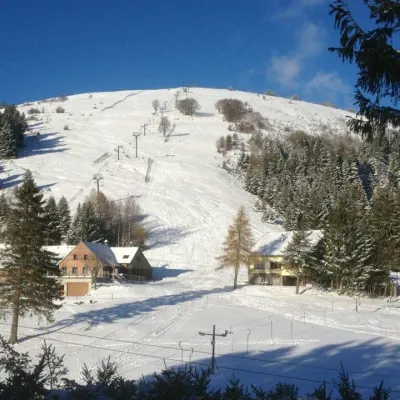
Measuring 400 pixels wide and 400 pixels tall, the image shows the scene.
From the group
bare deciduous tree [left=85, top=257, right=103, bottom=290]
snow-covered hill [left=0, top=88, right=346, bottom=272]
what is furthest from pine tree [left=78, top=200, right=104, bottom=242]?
bare deciduous tree [left=85, top=257, right=103, bottom=290]

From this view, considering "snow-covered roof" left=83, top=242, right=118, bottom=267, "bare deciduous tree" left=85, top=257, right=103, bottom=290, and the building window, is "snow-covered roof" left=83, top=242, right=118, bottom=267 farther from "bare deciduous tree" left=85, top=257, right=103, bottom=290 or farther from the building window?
the building window

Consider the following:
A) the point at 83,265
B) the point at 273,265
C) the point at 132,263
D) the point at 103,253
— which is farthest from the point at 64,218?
the point at 273,265

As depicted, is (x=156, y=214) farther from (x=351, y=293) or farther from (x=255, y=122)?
(x=255, y=122)

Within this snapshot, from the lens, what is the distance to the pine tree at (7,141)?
10350 centimetres

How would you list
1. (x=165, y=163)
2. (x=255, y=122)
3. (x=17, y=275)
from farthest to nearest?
(x=255, y=122) < (x=165, y=163) < (x=17, y=275)

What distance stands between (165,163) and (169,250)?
43942 mm

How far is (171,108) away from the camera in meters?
185

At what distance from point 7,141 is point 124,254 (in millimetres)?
58239

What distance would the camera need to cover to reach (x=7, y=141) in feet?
342

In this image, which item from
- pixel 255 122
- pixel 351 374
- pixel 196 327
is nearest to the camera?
pixel 351 374

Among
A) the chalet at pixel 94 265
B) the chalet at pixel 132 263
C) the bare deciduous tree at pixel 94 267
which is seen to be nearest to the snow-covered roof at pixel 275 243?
the chalet at pixel 132 263

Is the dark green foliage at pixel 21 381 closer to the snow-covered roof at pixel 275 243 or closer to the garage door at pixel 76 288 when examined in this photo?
the garage door at pixel 76 288

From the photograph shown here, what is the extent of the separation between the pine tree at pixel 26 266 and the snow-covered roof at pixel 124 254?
30.0 metres

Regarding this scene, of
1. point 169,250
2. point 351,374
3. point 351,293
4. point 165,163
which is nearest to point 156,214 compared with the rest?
point 169,250
